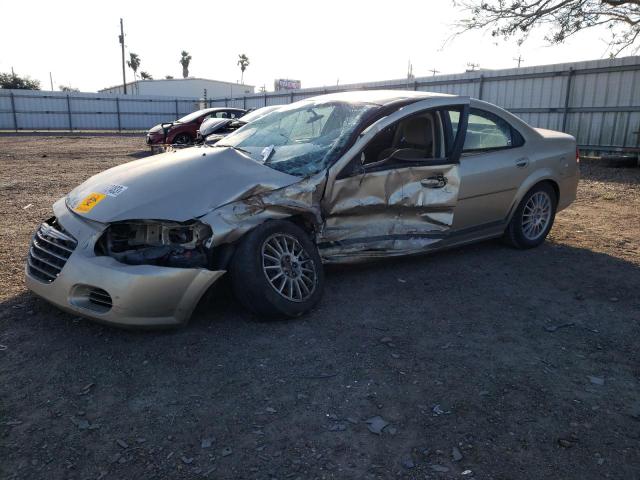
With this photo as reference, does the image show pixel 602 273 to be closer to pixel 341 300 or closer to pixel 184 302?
pixel 341 300

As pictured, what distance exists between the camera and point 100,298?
319cm

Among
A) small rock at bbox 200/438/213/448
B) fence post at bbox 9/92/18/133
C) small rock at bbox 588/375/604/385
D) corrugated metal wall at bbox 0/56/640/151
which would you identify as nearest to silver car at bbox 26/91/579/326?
small rock at bbox 200/438/213/448

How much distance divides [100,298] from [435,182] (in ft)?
9.41

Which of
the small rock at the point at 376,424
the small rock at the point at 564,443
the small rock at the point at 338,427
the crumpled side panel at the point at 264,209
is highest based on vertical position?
the crumpled side panel at the point at 264,209

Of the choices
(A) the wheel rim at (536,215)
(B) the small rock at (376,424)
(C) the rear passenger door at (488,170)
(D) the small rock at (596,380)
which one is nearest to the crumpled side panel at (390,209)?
(C) the rear passenger door at (488,170)

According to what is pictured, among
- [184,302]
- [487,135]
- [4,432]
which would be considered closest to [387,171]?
[487,135]

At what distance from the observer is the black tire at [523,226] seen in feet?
17.7

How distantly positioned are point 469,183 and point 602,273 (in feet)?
4.97

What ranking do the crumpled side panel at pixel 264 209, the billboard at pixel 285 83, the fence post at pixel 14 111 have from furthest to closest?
the billboard at pixel 285 83 < the fence post at pixel 14 111 < the crumpled side panel at pixel 264 209

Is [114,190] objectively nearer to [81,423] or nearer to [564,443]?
[81,423]

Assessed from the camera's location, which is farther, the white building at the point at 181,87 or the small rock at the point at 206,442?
the white building at the point at 181,87

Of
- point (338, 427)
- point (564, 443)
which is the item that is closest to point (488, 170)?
point (564, 443)

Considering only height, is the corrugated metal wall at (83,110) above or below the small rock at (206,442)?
above

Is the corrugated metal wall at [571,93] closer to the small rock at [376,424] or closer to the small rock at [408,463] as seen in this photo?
the small rock at [376,424]
